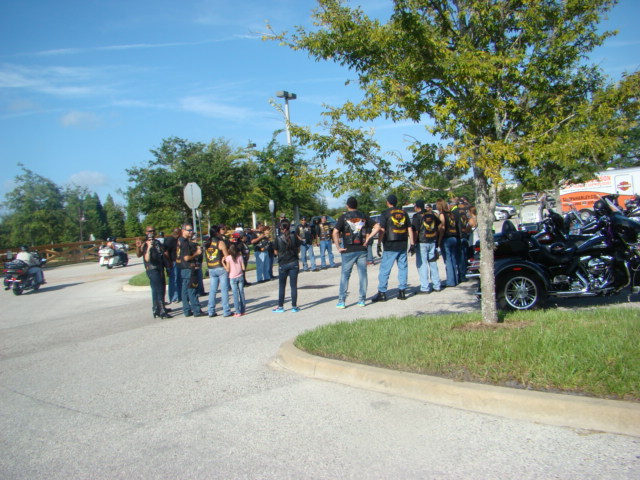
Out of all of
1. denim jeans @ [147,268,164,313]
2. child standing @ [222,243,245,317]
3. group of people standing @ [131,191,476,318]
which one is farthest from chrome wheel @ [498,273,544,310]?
denim jeans @ [147,268,164,313]

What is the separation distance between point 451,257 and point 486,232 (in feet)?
16.8

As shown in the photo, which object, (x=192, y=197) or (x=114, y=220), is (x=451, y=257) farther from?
(x=114, y=220)

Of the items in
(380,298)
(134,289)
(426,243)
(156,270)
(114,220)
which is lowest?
(134,289)

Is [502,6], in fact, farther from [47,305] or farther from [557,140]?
[47,305]

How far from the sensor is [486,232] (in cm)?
602

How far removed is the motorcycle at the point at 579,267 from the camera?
7.45 m

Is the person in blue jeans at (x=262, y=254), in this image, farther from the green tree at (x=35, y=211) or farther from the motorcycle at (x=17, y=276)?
the green tree at (x=35, y=211)

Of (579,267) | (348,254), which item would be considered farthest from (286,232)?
(579,267)

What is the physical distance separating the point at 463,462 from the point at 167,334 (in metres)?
6.37

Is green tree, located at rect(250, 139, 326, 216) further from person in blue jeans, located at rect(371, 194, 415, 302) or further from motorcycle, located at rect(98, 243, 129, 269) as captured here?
person in blue jeans, located at rect(371, 194, 415, 302)

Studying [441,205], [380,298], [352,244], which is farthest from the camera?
[441,205]

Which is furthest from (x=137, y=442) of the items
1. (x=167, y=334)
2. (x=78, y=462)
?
(x=167, y=334)

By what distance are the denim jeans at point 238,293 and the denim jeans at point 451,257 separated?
4429mm

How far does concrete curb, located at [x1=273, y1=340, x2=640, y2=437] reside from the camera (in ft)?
12.3
